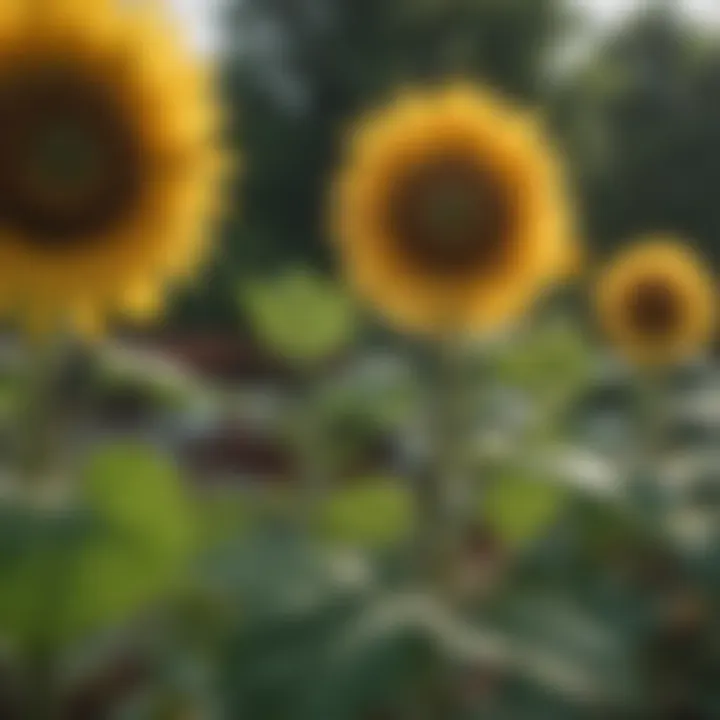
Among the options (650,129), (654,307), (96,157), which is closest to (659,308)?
(654,307)

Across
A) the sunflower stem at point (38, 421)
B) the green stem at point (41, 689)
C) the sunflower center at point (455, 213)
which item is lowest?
the green stem at point (41, 689)

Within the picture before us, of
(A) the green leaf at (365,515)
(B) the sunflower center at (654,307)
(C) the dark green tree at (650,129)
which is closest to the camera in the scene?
(A) the green leaf at (365,515)

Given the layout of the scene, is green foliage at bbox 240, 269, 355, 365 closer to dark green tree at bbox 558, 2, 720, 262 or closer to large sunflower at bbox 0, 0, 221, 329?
large sunflower at bbox 0, 0, 221, 329

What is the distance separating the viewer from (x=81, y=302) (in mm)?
502

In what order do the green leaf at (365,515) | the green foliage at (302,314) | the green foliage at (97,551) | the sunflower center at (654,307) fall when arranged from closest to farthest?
the green foliage at (97,551) < the green leaf at (365,515) < the green foliage at (302,314) < the sunflower center at (654,307)

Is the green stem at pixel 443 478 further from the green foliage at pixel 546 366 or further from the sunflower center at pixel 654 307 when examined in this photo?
the sunflower center at pixel 654 307

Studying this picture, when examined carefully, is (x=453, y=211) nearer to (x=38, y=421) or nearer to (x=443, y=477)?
(x=443, y=477)

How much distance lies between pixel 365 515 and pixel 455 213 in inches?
6.2

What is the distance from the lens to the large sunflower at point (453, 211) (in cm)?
69

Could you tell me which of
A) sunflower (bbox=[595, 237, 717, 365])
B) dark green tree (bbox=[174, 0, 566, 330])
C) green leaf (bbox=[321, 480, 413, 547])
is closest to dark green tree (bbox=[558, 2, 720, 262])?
dark green tree (bbox=[174, 0, 566, 330])

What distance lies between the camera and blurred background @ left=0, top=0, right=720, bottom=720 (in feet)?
1.52

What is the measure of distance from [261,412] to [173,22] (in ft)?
0.75

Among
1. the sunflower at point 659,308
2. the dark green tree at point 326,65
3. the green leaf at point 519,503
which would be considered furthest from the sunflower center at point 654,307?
the dark green tree at point 326,65

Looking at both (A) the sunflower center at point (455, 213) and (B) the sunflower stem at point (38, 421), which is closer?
(B) the sunflower stem at point (38, 421)
